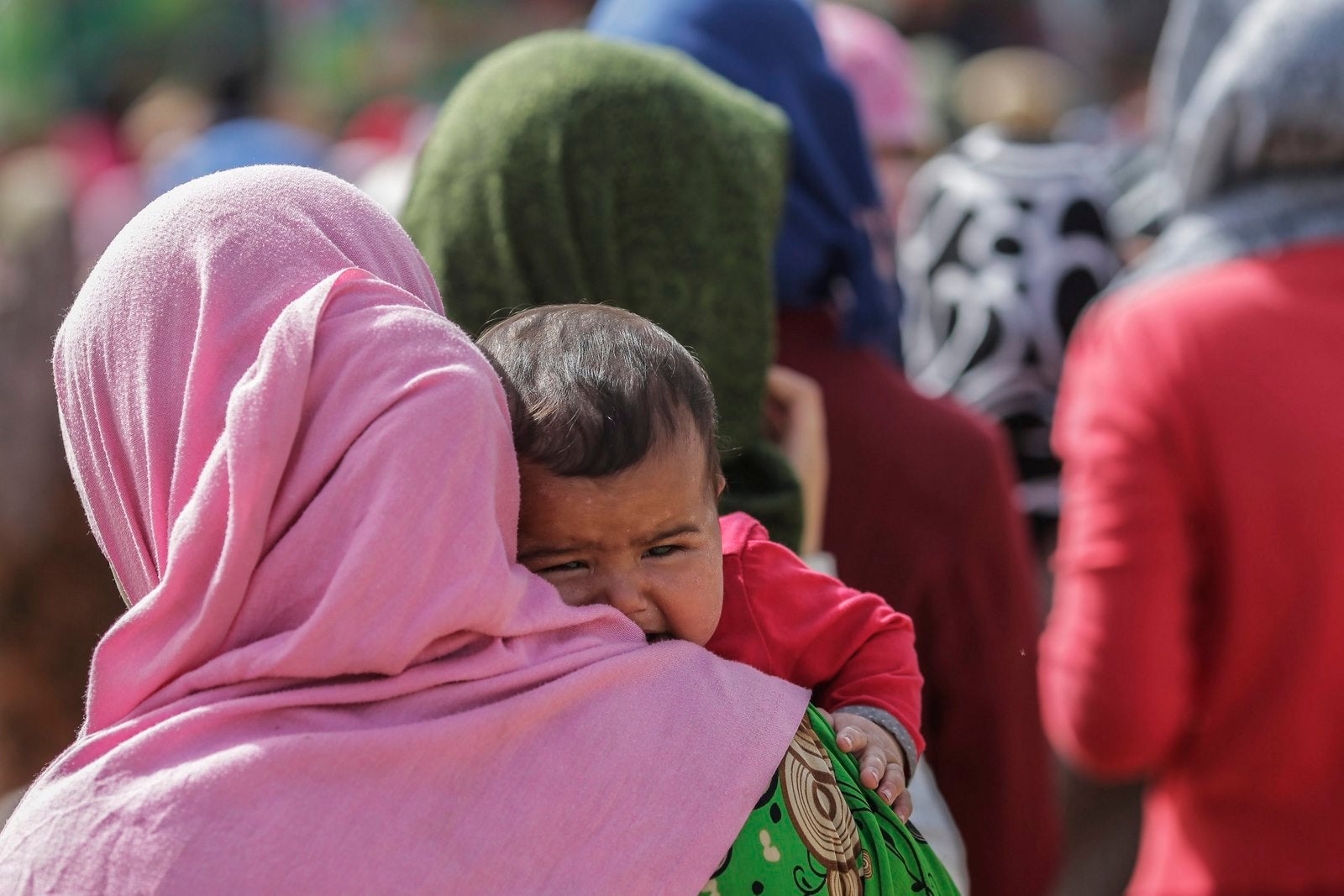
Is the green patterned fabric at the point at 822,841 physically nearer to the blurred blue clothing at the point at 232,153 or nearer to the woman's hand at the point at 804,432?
the woman's hand at the point at 804,432

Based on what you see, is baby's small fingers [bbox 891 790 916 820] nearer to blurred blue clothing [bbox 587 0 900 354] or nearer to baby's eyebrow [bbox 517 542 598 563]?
baby's eyebrow [bbox 517 542 598 563]

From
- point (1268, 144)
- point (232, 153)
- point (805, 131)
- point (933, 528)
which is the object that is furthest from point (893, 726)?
point (232, 153)

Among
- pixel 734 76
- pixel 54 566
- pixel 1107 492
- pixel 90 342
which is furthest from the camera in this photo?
pixel 54 566

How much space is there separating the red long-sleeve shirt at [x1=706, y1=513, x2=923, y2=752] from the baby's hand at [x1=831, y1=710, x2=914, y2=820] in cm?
5

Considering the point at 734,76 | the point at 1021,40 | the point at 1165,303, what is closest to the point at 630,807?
the point at 1165,303

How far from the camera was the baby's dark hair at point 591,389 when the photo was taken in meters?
1.51

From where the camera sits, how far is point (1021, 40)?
9.52m

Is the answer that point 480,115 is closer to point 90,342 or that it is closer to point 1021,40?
point 90,342

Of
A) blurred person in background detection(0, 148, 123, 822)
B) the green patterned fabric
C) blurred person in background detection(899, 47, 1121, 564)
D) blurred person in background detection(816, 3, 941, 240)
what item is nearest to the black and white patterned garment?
blurred person in background detection(899, 47, 1121, 564)

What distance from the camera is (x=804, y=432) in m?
2.33

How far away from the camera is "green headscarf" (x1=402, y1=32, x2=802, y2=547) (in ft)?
7.00

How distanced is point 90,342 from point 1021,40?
878cm

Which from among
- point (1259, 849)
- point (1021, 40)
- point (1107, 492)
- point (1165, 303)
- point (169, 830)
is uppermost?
point (169, 830)

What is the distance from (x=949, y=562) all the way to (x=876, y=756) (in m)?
0.92
